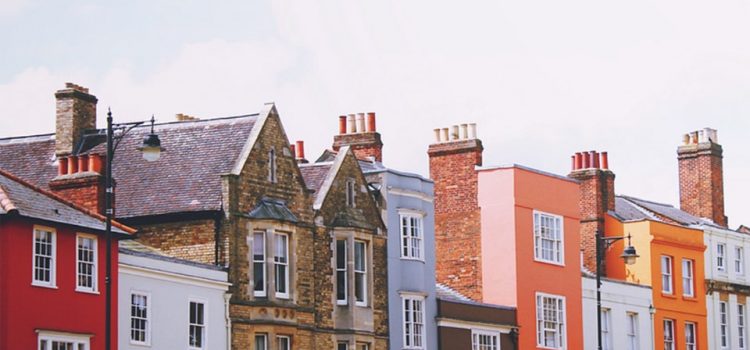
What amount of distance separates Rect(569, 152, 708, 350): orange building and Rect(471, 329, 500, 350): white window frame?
11553mm

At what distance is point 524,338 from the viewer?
232 ft

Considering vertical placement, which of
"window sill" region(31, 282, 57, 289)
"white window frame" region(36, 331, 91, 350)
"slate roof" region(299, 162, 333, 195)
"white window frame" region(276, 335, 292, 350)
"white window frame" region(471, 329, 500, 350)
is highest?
"slate roof" region(299, 162, 333, 195)

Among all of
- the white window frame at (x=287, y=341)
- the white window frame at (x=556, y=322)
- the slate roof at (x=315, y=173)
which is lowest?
the white window frame at (x=287, y=341)

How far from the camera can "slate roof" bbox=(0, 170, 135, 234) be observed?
48.0 meters

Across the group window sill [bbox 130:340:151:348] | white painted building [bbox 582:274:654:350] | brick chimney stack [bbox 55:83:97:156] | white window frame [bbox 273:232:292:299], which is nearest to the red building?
window sill [bbox 130:340:151:348]

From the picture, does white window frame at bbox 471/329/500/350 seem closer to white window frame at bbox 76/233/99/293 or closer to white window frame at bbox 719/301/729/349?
white window frame at bbox 719/301/729/349

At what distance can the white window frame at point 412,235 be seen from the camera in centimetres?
6556

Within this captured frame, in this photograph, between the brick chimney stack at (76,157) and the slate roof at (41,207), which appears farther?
the brick chimney stack at (76,157)

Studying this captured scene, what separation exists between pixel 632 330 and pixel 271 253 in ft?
79.6

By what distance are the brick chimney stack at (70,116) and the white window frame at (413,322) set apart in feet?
40.9

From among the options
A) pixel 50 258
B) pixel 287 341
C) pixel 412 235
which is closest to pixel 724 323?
pixel 412 235

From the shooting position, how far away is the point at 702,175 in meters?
87.1

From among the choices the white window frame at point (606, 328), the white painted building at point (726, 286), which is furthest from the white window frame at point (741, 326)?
the white window frame at point (606, 328)

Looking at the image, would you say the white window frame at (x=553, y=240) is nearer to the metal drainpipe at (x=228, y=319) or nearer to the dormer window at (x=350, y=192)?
the dormer window at (x=350, y=192)
